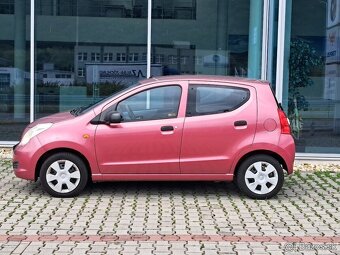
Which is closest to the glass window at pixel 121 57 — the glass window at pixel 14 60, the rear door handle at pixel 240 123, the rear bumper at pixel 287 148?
the glass window at pixel 14 60

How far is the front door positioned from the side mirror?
62mm

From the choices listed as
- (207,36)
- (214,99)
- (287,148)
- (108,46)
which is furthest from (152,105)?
(207,36)

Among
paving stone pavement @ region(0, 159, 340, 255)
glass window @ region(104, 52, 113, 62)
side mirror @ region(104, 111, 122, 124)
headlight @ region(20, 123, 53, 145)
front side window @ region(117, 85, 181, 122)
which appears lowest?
paving stone pavement @ region(0, 159, 340, 255)

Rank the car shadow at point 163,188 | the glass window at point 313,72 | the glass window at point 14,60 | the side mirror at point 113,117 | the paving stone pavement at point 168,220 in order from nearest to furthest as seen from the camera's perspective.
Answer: the paving stone pavement at point 168,220, the side mirror at point 113,117, the car shadow at point 163,188, the glass window at point 313,72, the glass window at point 14,60

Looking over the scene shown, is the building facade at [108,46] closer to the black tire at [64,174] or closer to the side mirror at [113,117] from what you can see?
the black tire at [64,174]

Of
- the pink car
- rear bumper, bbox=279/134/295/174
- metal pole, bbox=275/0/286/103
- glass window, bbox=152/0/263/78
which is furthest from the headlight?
metal pole, bbox=275/0/286/103

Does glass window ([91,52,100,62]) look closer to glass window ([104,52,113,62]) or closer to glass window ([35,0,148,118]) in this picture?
glass window ([35,0,148,118])

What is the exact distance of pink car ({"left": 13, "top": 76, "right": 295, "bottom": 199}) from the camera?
7348 millimetres

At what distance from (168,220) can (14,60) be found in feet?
21.8

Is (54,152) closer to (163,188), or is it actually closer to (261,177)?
(163,188)

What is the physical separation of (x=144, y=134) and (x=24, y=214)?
1803 mm

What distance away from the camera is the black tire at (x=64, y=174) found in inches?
290

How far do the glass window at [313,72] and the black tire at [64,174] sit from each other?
5035mm

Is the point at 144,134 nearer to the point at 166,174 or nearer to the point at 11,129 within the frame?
the point at 166,174
